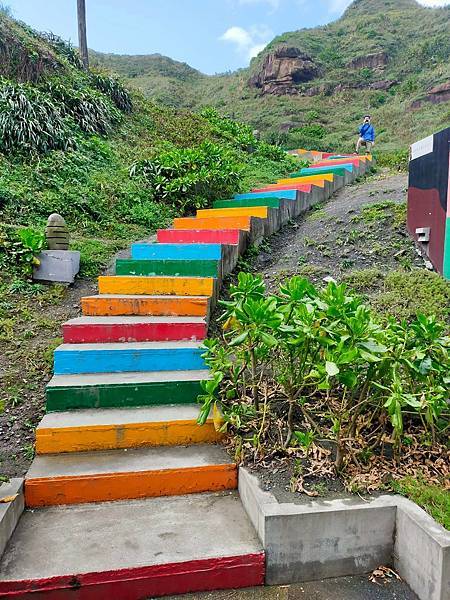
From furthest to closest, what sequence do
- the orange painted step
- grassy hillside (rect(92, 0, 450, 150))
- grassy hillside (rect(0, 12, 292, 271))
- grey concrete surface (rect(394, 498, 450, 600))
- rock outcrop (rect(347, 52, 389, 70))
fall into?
rock outcrop (rect(347, 52, 389, 70)) → grassy hillside (rect(92, 0, 450, 150)) → grassy hillside (rect(0, 12, 292, 271)) → the orange painted step → grey concrete surface (rect(394, 498, 450, 600))

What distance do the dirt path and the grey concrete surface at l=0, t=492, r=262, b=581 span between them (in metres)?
2.53

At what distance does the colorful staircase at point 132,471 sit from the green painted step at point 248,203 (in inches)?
110

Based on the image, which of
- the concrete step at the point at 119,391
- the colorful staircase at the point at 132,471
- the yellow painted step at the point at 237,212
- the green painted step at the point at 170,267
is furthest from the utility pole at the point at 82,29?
the concrete step at the point at 119,391

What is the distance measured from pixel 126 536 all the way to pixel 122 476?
34 cm

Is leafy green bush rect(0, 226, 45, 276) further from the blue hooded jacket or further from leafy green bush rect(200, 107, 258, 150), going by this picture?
the blue hooded jacket

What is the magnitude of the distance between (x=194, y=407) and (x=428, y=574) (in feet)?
5.08

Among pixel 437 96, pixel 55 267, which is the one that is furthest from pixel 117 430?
pixel 437 96

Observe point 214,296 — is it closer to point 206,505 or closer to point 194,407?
point 194,407

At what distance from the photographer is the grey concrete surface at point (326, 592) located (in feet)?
6.92

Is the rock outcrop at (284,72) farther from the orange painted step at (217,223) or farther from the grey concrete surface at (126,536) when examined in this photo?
the grey concrete surface at (126,536)

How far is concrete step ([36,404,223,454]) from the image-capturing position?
2764 millimetres

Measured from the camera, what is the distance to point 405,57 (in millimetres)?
32406

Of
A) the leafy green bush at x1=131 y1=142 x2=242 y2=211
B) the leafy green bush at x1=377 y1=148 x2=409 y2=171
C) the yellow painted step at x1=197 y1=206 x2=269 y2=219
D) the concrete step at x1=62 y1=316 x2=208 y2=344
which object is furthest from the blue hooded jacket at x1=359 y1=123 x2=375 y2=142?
the concrete step at x1=62 y1=316 x2=208 y2=344

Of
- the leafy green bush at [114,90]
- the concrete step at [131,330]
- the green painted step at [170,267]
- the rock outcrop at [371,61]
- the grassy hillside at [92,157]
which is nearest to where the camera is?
the concrete step at [131,330]
